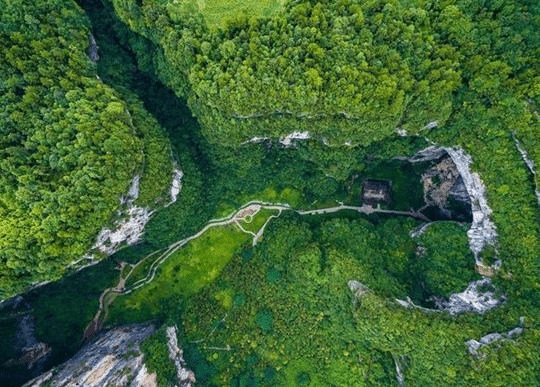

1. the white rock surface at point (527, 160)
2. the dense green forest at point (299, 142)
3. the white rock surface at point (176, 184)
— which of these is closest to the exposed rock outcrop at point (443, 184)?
the dense green forest at point (299, 142)

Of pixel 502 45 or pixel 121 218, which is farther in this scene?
pixel 121 218

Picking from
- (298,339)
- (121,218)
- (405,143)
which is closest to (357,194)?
(405,143)

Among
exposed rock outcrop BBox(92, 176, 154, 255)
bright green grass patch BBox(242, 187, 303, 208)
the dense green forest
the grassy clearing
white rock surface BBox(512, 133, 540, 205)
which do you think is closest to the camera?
the dense green forest

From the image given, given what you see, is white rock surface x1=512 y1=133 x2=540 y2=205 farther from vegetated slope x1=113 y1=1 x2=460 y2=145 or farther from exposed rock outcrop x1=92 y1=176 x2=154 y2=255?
exposed rock outcrop x1=92 y1=176 x2=154 y2=255

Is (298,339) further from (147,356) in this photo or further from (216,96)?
(216,96)

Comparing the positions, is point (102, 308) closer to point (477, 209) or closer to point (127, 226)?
point (127, 226)

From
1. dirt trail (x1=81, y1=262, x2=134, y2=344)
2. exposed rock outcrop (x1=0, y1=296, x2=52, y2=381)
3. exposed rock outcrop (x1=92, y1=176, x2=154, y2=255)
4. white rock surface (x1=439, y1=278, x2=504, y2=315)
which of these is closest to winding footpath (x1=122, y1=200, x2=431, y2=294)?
dirt trail (x1=81, y1=262, x2=134, y2=344)
